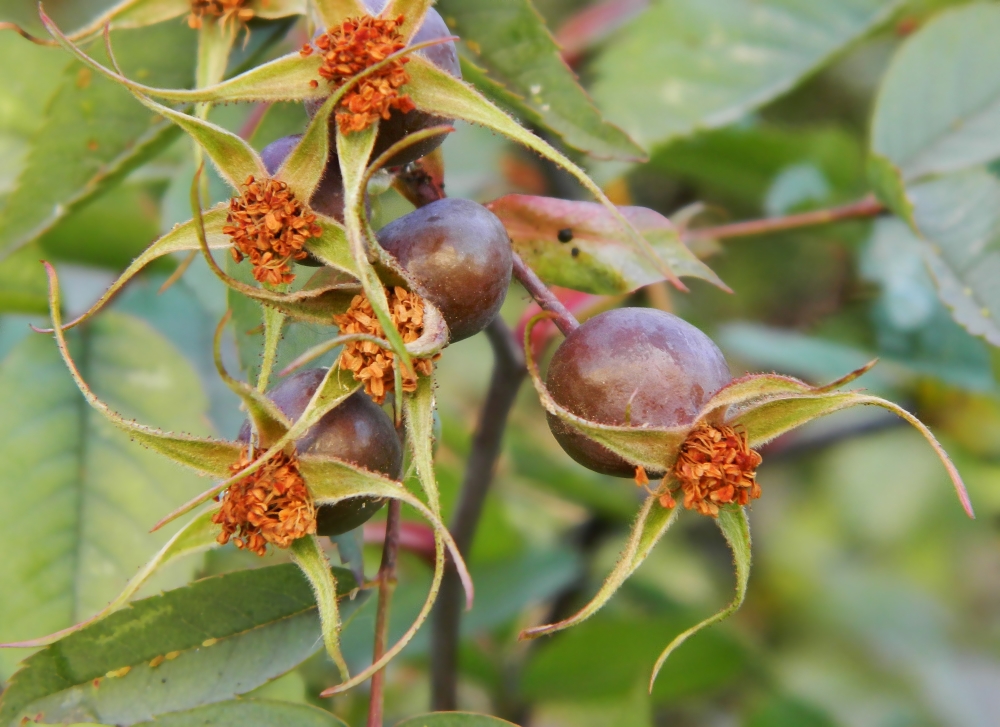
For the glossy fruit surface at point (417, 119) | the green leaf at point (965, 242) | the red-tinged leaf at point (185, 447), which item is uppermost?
the glossy fruit surface at point (417, 119)

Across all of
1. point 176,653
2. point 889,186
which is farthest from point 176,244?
point 889,186

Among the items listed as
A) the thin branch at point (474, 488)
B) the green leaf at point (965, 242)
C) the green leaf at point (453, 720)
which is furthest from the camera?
the green leaf at point (965, 242)

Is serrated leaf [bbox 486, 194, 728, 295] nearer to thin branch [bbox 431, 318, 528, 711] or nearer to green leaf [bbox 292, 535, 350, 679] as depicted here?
thin branch [bbox 431, 318, 528, 711]

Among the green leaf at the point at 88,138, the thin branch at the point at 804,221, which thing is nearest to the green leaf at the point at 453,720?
the green leaf at the point at 88,138

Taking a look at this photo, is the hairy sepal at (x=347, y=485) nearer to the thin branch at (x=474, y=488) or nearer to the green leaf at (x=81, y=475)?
the thin branch at (x=474, y=488)

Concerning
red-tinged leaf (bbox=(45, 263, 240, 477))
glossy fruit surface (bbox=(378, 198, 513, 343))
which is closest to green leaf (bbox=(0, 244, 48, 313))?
red-tinged leaf (bbox=(45, 263, 240, 477))

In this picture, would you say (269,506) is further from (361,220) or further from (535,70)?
(535,70)

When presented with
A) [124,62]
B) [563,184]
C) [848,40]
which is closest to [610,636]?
[563,184]
